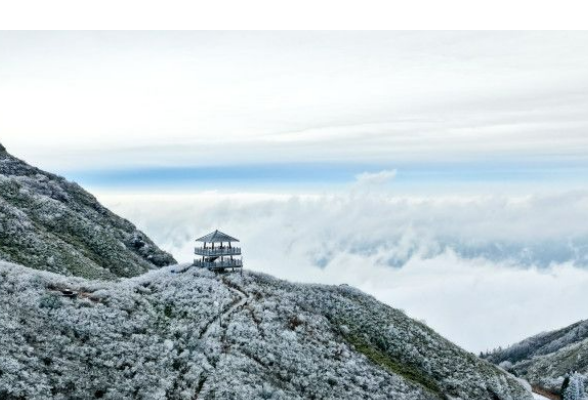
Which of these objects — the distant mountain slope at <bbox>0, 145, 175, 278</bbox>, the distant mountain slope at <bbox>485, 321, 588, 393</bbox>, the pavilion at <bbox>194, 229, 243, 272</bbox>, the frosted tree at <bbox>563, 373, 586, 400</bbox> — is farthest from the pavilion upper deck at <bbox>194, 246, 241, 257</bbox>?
the distant mountain slope at <bbox>485, 321, 588, 393</bbox>

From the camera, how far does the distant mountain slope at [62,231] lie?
81.8 metres

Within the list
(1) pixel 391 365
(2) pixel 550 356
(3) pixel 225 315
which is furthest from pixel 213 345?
(2) pixel 550 356

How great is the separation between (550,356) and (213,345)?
10195 centimetres

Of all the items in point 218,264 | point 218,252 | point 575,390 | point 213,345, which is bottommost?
point 575,390

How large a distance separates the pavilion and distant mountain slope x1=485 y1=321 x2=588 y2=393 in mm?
52780

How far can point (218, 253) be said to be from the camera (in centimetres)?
6525

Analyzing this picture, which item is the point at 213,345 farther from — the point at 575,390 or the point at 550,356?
the point at 550,356

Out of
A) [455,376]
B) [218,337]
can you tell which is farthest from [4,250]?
[455,376]

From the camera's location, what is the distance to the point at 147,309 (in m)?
55.2

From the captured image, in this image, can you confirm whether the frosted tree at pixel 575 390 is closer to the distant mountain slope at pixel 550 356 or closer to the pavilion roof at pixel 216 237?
the distant mountain slope at pixel 550 356

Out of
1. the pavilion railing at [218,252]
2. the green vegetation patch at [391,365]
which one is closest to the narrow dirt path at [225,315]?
the pavilion railing at [218,252]

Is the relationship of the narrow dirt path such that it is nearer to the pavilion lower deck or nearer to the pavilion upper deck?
the pavilion lower deck
